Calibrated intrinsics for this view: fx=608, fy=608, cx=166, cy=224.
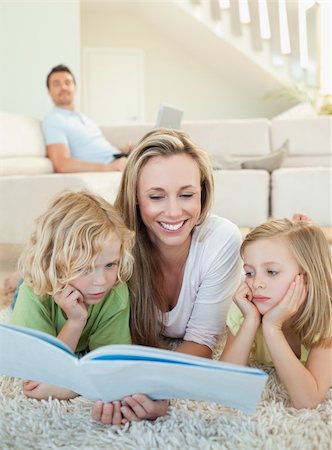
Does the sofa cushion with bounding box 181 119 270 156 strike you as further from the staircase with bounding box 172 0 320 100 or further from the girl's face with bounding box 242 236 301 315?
the girl's face with bounding box 242 236 301 315

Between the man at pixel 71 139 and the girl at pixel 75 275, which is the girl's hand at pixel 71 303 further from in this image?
the man at pixel 71 139

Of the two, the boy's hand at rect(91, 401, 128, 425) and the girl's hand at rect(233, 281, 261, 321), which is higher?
the girl's hand at rect(233, 281, 261, 321)

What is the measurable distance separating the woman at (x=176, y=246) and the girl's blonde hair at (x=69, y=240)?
0.10 metres

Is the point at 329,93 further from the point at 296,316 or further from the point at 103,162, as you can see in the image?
the point at 296,316

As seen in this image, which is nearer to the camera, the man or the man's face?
the man

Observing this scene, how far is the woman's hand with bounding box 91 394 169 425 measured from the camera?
96 centimetres

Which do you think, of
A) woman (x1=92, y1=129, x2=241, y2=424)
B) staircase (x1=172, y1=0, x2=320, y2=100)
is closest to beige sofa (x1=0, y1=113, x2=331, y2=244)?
woman (x1=92, y1=129, x2=241, y2=424)

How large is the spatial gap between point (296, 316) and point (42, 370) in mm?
532

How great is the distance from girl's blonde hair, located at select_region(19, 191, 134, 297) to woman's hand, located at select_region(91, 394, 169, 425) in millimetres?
241

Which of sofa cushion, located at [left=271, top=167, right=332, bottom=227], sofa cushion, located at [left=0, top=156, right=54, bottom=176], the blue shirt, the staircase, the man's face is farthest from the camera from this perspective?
the staircase

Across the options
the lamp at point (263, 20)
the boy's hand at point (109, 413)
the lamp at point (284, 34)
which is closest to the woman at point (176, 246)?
the boy's hand at point (109, 413)

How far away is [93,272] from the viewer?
112 centimetres

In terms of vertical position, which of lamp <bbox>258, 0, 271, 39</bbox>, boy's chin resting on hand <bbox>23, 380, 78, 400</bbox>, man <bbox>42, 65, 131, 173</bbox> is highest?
lamp <bbox>258, 0, 271, 39</bbox>

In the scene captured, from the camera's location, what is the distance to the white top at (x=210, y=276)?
4.40 feet
